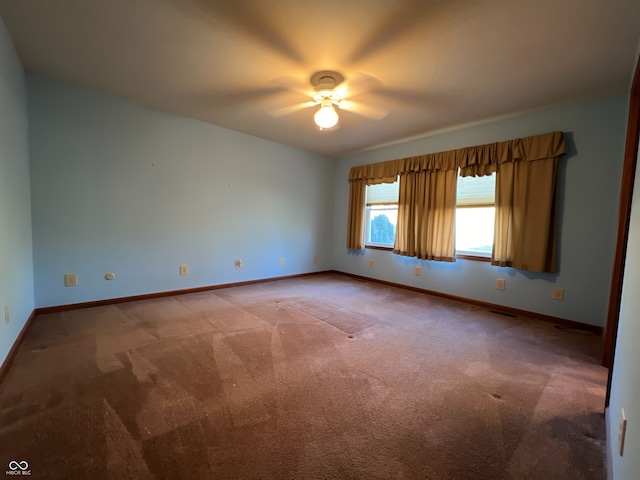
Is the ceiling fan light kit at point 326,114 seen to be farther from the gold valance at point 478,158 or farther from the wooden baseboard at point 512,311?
the wooden baseboard at point 512,311

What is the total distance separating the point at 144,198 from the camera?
3.41 meters

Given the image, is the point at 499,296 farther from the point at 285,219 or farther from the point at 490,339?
the point at 285,219

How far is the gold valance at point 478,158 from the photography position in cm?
301

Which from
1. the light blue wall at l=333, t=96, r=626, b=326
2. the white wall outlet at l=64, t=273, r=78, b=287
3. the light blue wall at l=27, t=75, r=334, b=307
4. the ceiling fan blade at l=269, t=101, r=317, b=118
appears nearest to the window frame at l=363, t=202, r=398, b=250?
the light blue wall at l=27, t=75, r=334, b=307

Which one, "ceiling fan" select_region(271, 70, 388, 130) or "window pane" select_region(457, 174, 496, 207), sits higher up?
"ceiling fan" select_region(271, 70, 388, 130)

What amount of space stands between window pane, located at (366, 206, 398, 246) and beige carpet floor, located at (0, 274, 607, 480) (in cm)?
207

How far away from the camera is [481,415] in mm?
1562

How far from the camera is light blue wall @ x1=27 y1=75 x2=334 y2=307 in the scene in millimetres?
2850

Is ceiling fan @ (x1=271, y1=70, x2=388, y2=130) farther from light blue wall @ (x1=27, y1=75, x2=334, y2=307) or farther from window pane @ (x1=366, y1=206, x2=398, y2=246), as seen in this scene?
window pane @ (x1=366, y1=206, x2=398, y2=246)

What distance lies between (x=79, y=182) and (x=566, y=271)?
209 inches

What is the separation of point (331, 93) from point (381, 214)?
8.53 feet

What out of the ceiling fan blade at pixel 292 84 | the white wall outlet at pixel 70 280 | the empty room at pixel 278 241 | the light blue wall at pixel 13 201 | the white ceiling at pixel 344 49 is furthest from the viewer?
the white wall outlet at pixel 70 280

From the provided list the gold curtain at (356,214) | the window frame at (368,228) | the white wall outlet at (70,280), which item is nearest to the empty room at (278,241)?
the white wall outlet at (70,280)

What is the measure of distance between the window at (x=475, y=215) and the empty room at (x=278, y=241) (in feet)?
0.10
